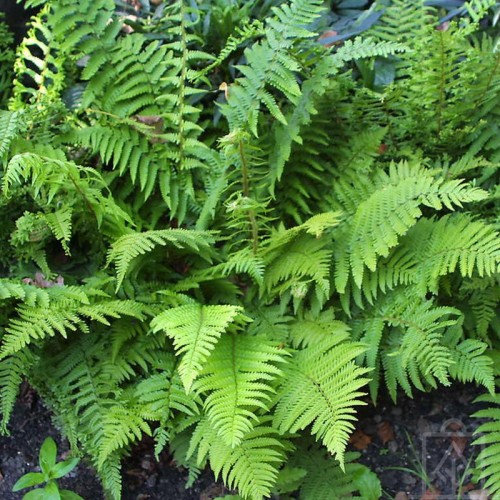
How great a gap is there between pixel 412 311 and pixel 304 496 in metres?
0.81

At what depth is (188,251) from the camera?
267cm

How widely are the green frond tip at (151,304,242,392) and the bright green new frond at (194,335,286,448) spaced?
2.9 inches

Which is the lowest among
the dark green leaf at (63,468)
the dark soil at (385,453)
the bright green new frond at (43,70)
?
the dark soil at (385,453)

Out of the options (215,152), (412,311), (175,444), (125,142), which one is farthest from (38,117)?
(412,311)

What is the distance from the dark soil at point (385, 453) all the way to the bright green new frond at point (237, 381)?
52cm

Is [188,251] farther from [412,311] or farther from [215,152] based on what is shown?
[412,311]

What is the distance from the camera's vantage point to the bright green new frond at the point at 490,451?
7.52ft

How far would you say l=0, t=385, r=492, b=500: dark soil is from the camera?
2.50m

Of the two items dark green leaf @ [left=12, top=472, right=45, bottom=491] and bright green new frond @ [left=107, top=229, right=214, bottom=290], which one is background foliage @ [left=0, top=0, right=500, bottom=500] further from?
dark green leaf @ [left=12, top=472, right=45, bottom=491]

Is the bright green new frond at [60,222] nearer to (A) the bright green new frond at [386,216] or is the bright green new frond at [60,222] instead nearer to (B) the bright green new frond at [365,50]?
(A) the bright green new frond at [386,216]

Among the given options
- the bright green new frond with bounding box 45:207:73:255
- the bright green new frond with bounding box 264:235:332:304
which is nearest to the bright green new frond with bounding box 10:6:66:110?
the bright green new frond with bounding box 45:207:73:255

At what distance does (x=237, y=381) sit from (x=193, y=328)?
0.24 m

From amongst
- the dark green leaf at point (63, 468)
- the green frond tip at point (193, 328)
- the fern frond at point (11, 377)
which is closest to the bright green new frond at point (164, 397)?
the green frond tip at point (193, 328)

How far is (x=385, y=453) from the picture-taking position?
257 centimetres
